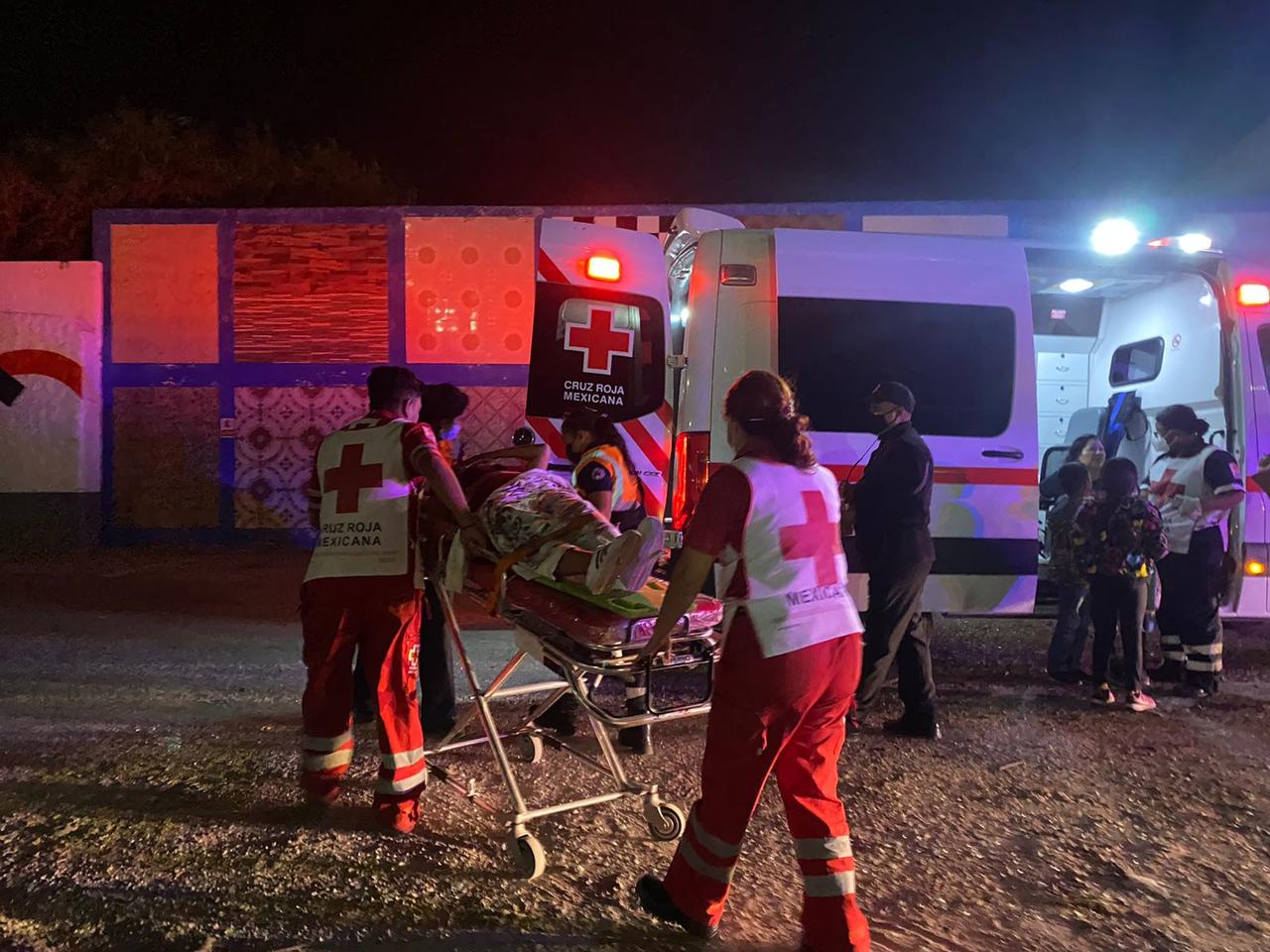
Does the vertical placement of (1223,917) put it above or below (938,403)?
below

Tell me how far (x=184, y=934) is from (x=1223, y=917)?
3.20m

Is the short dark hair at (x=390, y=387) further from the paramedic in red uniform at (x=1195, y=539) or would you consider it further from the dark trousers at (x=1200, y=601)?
the dark trousers at (x=1200, y=601)

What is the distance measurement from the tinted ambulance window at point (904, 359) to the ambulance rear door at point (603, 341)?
0.86m

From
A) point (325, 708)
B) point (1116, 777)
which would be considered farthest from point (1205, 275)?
point (325, 708)

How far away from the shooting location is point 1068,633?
546 centimetres

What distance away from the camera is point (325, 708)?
3289 millimetres

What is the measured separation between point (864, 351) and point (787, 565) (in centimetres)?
264

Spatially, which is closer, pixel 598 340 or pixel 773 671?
pixel 773 671

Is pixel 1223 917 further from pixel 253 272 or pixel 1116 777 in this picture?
pixel 253 272

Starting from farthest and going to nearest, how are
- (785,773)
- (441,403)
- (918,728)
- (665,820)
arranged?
(918,728) < (441,403) < (665,820) < (785,773)

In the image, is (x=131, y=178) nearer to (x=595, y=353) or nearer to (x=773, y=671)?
(x=595, y=353)

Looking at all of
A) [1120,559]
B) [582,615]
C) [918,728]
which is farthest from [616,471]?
[1120,559]

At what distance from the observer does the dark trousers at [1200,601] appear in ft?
17.2

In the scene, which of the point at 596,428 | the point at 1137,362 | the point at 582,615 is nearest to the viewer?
the point at 582,615
